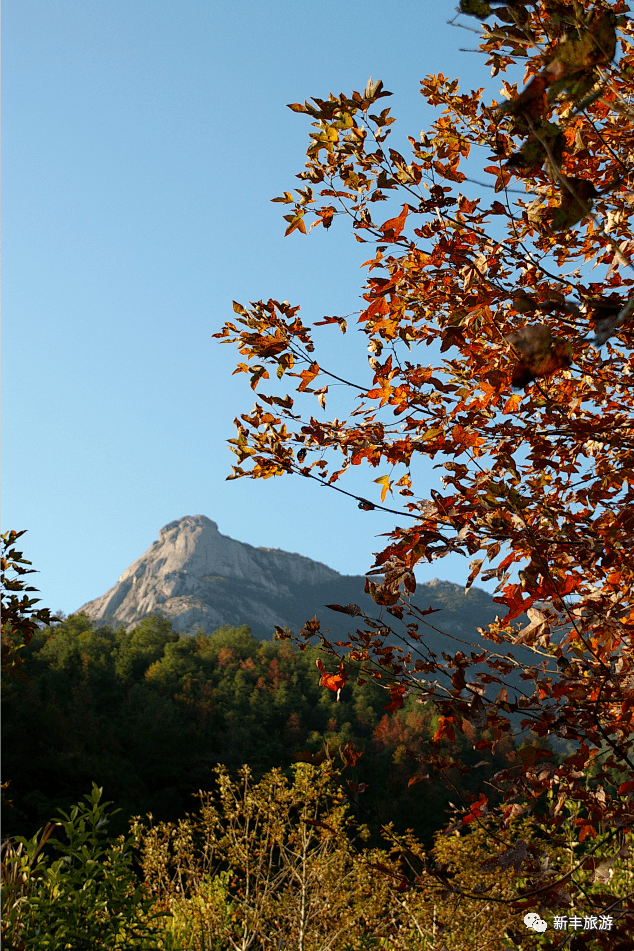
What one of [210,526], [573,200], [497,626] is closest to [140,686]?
[497,626]

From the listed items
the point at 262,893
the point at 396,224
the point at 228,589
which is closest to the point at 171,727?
the point at 262,893

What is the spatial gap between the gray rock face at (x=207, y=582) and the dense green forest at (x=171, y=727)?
46318mm

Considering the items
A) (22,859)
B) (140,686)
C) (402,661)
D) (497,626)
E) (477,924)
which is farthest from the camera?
(140,686)

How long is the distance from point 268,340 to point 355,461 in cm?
47

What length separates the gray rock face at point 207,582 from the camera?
78.2 metres

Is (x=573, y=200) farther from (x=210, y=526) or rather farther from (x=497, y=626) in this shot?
(x=210, y=526)

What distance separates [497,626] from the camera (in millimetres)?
2205

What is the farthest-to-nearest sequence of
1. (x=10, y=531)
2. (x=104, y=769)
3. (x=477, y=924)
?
(x=104, y=769)
(x=477, y=924)
(x=10, y=531)

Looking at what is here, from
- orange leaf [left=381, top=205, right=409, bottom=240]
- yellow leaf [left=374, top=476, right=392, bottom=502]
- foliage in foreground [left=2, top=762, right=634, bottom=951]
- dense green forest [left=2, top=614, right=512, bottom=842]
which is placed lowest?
dense green forest [left=2, top=614, right=512, bottom=842]

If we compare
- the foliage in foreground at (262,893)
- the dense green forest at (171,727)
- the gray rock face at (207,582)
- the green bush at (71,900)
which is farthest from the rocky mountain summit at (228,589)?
the green bush at (71,900)

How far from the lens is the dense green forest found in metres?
17.5

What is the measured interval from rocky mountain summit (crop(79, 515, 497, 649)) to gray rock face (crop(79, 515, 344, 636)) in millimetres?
119

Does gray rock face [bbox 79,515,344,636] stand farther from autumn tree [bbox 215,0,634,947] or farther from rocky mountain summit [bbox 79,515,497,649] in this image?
autumn tree [bbox 215,0,634,947]

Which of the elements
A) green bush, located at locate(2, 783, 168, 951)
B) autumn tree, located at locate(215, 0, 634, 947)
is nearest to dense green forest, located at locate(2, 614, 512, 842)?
green bush, located at locate(2, 783, 168, 951)
